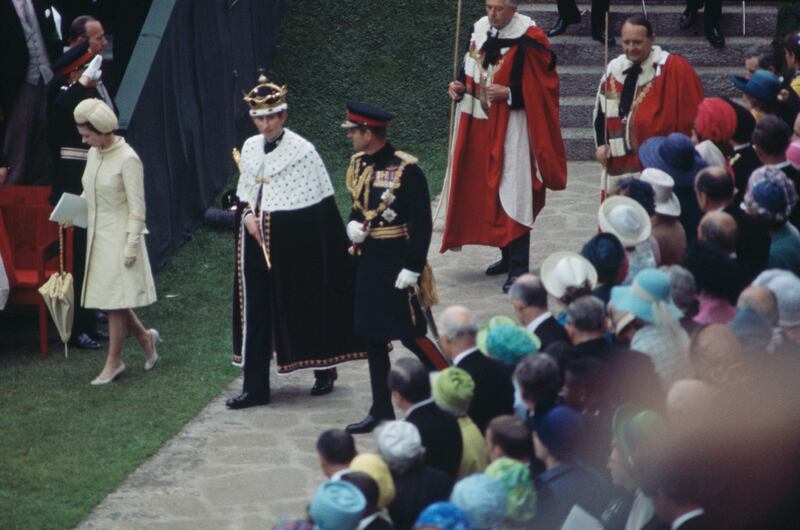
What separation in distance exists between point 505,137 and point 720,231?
4.10 meters

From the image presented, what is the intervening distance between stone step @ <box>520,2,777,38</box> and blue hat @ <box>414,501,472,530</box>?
36.3ft

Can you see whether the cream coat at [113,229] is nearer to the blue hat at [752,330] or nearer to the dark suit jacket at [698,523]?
the blue hat at [752,330]

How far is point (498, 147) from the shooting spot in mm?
10766

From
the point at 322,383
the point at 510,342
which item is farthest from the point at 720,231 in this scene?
the point at 322,383

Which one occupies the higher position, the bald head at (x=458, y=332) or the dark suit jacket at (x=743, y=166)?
the bald head at (x=458, y=332)

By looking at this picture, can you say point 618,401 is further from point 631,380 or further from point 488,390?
point 488,390

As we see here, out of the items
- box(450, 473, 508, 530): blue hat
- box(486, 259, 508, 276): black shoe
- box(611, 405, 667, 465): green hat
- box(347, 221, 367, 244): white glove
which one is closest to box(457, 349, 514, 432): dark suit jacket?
box(611, 405, 667, 465): green hat

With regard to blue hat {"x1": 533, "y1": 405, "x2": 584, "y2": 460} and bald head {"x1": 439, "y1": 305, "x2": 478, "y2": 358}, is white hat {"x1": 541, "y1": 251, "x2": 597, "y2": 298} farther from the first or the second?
blue hat {"x1": 533, "y1": 405, "x2": 584, "y2": 460}

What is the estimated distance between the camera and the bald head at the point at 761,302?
598cm

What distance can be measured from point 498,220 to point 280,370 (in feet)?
8.77

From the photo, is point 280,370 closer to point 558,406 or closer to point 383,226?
point 383,226

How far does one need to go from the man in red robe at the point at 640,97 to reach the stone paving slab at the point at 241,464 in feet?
4.76

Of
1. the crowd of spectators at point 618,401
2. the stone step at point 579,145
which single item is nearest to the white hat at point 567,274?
the crowd of spectators at point 618,401

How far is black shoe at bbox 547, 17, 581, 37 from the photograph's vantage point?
49.9 feet
